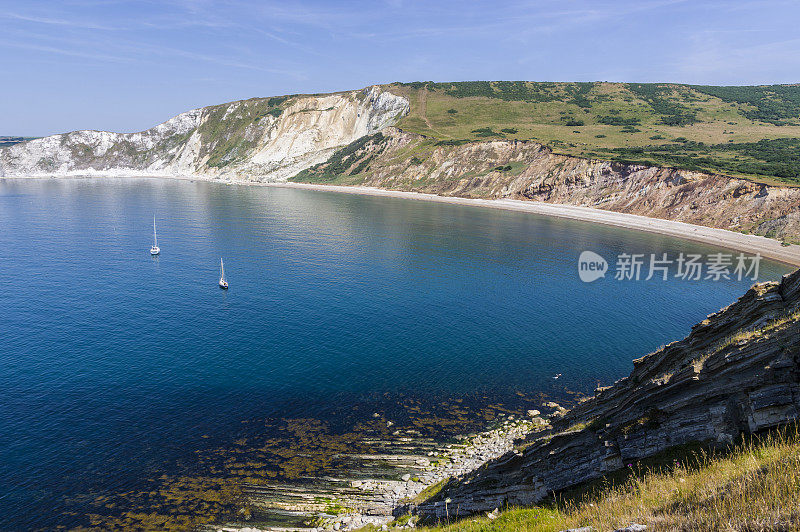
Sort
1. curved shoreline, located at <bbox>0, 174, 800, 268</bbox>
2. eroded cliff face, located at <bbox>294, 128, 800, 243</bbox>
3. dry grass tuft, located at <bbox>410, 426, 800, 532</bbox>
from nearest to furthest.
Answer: dry grass tuft, located at <bbox>410, 426, 800, 532</bbox> < curved shoreline, located at <bbox>0, 174, 800, 268</bbox> < eroded cliff face, located at <bbox>294, 128, 800, 243</bbox>

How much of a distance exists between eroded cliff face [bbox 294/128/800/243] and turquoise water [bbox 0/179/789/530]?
808 inches

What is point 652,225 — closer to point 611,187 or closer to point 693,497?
point 611,187

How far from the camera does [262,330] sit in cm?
5353

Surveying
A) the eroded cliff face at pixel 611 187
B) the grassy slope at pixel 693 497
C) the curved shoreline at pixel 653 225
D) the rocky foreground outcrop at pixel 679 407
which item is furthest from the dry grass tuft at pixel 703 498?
the eroded cliff face at pixel 611 187

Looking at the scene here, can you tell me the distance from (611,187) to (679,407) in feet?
485

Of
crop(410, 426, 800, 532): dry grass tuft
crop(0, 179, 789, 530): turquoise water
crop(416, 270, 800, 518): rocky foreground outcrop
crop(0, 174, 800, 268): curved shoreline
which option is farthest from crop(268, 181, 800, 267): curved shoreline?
crop(410, 426, 800, 532): dry grass tuft

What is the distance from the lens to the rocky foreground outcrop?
1430cm

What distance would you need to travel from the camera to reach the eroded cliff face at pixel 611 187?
356 ft

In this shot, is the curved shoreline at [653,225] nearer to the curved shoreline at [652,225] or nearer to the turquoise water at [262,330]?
the curved shoreline at [652,225]

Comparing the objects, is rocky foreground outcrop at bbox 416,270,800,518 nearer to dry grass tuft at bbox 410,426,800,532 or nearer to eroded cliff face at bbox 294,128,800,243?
dry grass tuft at bbox 410,426,800,532

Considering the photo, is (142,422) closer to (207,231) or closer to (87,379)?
(87,379)

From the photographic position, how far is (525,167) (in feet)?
568

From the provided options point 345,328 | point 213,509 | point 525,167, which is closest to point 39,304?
point 345,328

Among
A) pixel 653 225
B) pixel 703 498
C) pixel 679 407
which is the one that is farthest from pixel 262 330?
pixel 653 225
